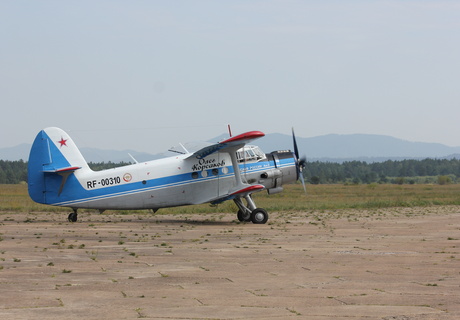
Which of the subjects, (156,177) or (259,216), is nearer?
(156,177)

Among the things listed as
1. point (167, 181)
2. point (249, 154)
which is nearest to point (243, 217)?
point (249, 154)

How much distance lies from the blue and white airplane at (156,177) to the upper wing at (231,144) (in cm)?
4

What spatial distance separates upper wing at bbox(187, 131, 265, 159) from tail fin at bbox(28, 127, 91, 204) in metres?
4.62

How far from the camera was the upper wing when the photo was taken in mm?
26344

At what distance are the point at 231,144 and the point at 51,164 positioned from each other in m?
7.15

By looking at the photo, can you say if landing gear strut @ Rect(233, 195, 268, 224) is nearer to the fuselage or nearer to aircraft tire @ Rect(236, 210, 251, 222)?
aircraft tire @ Rect(236, 210, 251, 222)

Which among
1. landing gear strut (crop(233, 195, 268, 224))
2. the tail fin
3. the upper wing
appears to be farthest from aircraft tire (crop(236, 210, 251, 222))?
the tail fin

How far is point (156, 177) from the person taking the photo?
28328 millimetres

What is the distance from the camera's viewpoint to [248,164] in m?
29.2

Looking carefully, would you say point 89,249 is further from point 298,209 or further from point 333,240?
point 298,209

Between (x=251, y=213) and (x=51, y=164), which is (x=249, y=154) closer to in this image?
(x=251, y=213)

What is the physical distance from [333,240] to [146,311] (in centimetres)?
1260

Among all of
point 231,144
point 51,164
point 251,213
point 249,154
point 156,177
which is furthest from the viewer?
point 249,154

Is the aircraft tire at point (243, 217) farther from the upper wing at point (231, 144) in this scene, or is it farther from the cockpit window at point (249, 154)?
the upper wing at point (231, 144)
